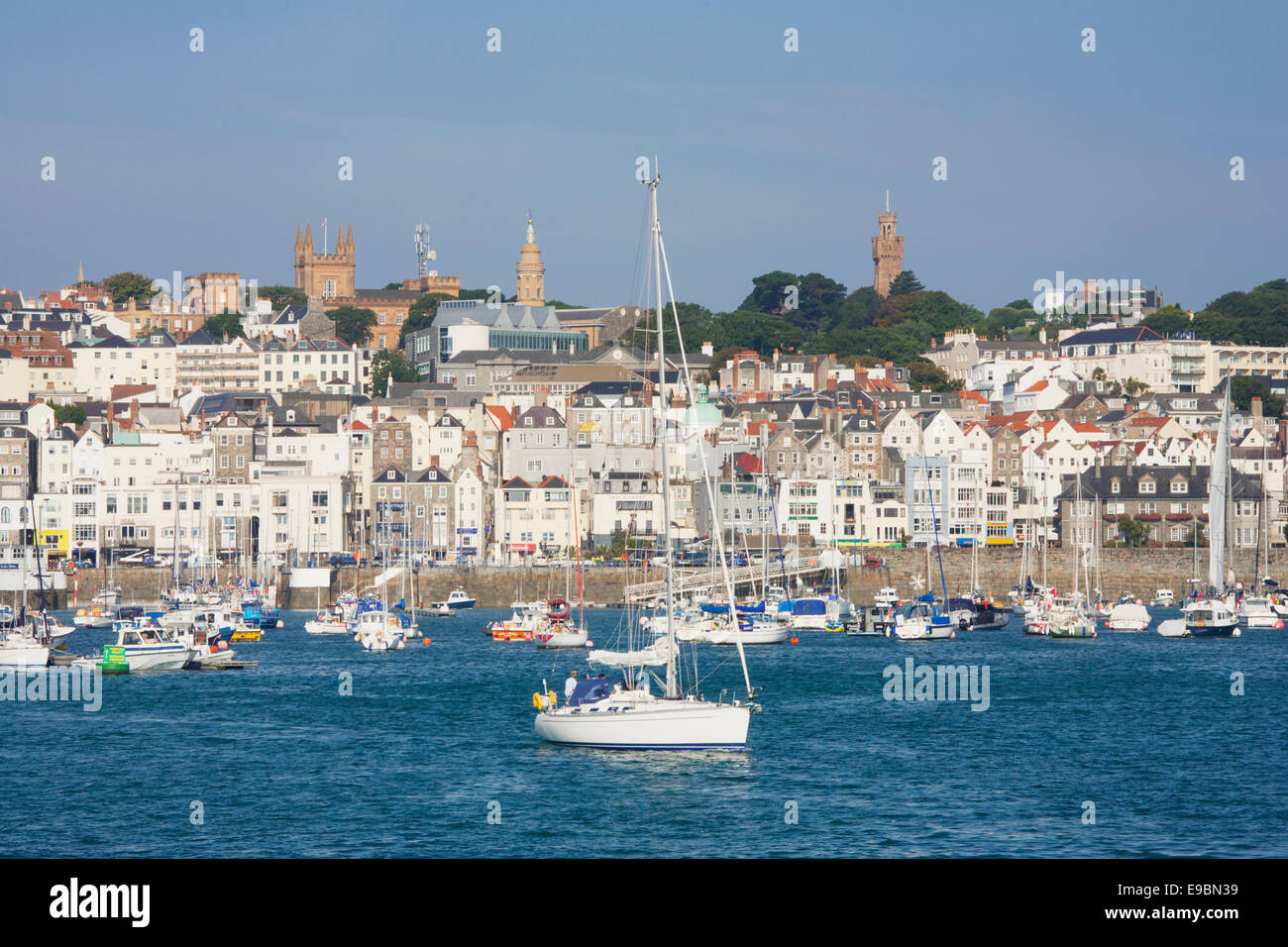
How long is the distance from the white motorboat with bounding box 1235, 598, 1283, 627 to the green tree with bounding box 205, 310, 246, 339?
339ft

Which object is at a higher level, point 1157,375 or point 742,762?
point 1157,375

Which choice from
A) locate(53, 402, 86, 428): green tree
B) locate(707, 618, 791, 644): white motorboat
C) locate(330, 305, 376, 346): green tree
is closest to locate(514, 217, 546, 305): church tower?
locate(330, 305, 376, 346): green tree

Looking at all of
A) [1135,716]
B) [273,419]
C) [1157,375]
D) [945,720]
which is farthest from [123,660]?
[1157,375]

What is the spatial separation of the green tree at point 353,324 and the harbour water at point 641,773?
124212 millimetres

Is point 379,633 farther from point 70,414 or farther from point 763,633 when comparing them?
point 70,414

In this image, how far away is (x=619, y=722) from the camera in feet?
93.9

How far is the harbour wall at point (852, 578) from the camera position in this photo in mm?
82750

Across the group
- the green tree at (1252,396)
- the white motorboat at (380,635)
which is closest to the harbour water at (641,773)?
the white motorboat at (380,635)

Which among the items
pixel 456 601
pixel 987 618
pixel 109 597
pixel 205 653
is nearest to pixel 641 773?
pixel 205 653
